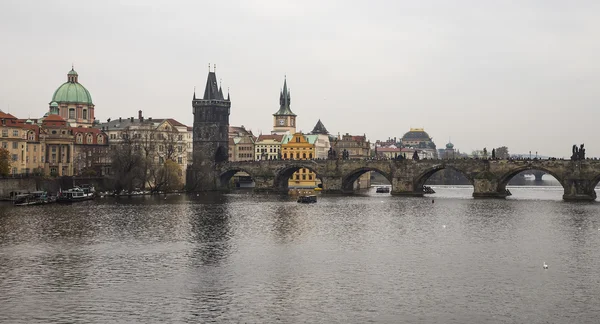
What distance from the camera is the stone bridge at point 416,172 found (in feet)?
366

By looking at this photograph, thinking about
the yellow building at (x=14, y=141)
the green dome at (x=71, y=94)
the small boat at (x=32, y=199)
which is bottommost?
the small boat at (x=32, y=199)

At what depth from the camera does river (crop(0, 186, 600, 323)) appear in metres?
36.6

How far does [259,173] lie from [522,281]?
110 metres

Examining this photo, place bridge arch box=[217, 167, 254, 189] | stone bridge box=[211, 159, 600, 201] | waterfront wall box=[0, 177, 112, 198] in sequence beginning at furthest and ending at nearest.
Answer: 1. bridge arch box=[217, 167, 254, 189]
2. stone bridge box=[211, 159, 600, 201]
3. waterfront wall box=[0, 177, 112, 198]

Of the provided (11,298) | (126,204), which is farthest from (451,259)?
(126,204)

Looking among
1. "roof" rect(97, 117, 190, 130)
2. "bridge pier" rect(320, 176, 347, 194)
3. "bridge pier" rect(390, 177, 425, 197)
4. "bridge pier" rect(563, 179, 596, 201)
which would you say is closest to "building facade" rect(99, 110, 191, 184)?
"roof" rect(97, 117, 190, 130)

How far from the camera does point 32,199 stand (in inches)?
3829

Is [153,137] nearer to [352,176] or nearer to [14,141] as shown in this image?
[14,141]

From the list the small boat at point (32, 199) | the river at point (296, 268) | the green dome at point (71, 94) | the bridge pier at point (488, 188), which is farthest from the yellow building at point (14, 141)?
the bridge pier at point (488, 188)

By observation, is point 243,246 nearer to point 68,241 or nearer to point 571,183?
point 68,241

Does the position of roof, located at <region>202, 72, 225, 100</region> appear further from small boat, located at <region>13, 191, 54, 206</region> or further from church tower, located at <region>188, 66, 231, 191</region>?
small boat, located at <region>13, 191, 54, 206</region>

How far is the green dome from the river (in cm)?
9249

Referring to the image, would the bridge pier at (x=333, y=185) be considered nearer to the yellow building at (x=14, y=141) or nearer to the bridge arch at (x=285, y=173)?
the bridge arch at (x=285, y=173)

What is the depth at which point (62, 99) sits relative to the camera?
561 feet
